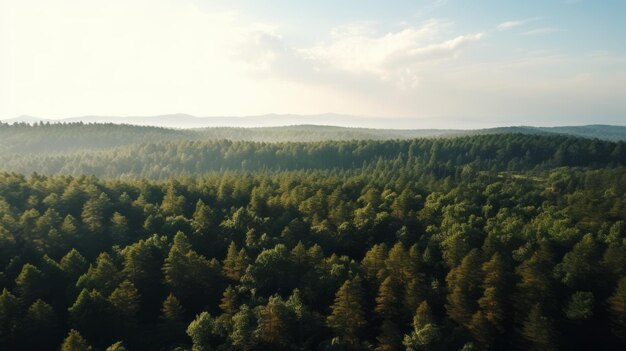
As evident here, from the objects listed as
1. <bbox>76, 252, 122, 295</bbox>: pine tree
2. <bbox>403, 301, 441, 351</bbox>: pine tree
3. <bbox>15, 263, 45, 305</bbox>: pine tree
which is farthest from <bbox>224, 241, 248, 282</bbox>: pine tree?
<bbox>403, 301, 441, 351</bbox>: pine tree

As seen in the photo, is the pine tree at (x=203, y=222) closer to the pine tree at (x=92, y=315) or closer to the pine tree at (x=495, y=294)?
the pine tree at (x=92, y=315)

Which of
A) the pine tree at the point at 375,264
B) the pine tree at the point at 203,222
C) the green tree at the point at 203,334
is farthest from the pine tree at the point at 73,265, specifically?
the pine tree at the point at 375,264

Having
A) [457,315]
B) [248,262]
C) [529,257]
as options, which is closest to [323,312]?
[248,262]

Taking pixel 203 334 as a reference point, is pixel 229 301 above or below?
above

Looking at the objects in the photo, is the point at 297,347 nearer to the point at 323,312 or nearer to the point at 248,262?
the point at 323,312

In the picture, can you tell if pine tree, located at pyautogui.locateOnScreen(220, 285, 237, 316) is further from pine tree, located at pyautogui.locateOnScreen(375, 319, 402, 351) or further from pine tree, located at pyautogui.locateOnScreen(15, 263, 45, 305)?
pine tree, located at pyautogui.locateOnScreen(15, 263, 45, 305)

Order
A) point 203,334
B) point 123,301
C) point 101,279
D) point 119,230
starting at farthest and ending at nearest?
point 119,230
point 101,279
point 123,301
point 203,334

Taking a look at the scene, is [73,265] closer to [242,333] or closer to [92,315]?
[92,315]

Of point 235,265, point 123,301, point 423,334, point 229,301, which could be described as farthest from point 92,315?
point 423,334

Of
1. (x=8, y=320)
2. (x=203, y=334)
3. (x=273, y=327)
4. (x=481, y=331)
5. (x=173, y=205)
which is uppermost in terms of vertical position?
(x=173, y=205)
